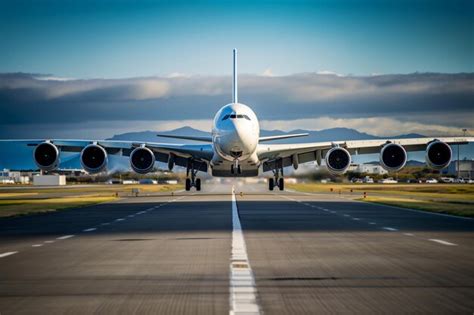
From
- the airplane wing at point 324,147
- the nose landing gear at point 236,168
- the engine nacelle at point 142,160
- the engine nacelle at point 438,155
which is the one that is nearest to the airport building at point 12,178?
the engine nacelle at point 142,160

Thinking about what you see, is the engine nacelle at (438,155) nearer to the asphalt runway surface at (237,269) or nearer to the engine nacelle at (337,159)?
the engine nacelle at (337,159)

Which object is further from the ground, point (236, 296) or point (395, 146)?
point (395, 146)

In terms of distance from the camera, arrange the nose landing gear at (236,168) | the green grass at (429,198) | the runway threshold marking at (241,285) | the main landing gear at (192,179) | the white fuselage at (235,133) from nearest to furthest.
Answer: the runway threshold marking at (241,285), the green grass at (429,198), the white fuselage at (235,133), the nose landing gear at (236,168), the main landing gear at (192,179)

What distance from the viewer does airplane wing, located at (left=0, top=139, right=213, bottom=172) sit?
53.5 m

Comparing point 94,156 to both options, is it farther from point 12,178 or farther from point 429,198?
point 12,178

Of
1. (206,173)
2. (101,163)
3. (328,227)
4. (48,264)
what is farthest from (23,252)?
(206,173)

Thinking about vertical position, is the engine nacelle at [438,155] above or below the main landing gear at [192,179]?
above

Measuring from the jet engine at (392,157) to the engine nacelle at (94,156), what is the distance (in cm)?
1791

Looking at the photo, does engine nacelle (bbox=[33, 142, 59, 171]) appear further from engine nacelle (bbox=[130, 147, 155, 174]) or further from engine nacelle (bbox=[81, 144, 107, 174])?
engine nacelle (bbox=[130, 147, 155, 174])

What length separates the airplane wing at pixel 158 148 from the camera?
53.5m

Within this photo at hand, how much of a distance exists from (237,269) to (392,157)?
1686 inches

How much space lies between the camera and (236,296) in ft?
30.3

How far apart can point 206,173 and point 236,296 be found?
51.2 metres

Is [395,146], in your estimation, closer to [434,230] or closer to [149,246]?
[434,230]
